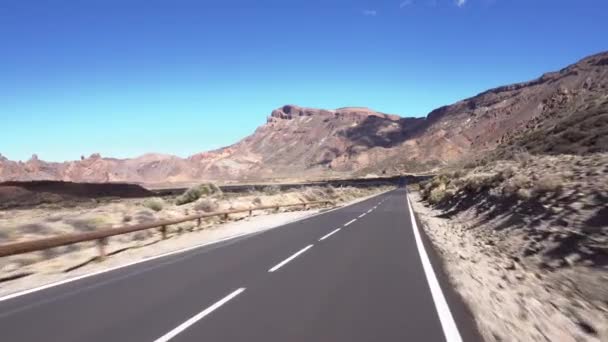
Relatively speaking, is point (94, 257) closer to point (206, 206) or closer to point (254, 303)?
point (254, 303)

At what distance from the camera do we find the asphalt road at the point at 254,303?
5.71 metres

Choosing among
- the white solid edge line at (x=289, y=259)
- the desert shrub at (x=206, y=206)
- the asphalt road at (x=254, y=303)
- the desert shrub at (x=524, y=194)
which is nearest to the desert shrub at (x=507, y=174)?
the desert shrub at (x=524, y=194)

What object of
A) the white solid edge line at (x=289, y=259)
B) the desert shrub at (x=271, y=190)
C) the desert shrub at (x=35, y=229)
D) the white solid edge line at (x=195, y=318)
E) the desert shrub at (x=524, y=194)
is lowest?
the desert shrub at (x=271, y=190)

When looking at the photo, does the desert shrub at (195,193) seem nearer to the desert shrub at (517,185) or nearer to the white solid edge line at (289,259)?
the desert shrub at (517,185)

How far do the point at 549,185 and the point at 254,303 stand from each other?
11.8 metres

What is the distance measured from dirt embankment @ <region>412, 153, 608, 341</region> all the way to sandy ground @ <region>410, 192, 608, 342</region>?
1cm

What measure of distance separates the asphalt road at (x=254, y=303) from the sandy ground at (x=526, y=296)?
0.36 meters

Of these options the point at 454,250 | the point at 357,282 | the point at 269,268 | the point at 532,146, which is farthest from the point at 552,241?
the point at 532,146

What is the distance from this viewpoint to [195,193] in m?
40.3

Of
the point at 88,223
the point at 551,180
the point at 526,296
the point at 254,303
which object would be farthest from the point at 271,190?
the point at 254,303

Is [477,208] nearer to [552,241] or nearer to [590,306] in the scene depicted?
[552,241]

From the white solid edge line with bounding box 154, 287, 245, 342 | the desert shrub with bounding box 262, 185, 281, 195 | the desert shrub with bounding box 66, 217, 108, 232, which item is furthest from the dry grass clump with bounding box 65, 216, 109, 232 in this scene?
the desert shrub with bounding box 262, 185, 281, 195

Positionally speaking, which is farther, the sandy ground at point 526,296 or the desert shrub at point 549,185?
the desert shrub at point 549,185

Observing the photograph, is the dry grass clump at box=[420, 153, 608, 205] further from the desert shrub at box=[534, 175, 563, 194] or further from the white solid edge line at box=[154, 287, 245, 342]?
the white solid edge line at box=[154, 287, 245, 342]
